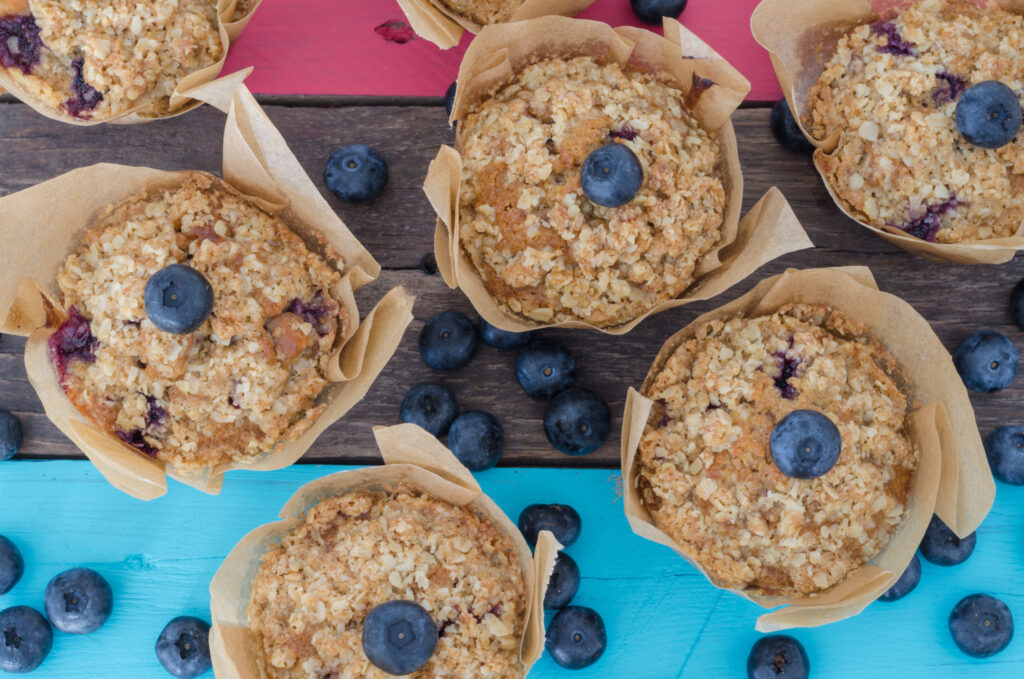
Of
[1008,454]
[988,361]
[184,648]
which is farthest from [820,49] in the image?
[184,648]

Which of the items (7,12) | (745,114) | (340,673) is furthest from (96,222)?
(745,114)

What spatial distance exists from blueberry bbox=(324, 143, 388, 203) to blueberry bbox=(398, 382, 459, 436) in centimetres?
60

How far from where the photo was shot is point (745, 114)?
8.60 feet

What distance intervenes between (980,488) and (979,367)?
47cm

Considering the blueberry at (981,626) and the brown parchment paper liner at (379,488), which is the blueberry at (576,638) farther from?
the blueberry at (981,626)

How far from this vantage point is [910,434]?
7.50ft

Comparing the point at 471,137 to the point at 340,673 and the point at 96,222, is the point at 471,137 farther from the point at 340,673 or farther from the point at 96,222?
the point at 340,673

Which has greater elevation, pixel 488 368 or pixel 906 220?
pixel 906 220

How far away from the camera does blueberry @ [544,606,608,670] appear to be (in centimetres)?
244

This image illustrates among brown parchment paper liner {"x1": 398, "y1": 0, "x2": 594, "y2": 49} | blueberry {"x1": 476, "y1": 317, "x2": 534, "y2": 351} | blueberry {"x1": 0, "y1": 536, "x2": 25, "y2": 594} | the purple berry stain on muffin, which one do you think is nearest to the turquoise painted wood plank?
blueberry {"x1": 0, "y1": 536, "x2": 25, "y2": 594}

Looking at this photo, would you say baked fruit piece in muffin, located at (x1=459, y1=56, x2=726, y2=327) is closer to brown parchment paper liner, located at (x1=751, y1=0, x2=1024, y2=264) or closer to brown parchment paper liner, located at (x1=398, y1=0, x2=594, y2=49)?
brown parchment paper liner, located at (x1=398, y1=0, x2=594, y2=49)

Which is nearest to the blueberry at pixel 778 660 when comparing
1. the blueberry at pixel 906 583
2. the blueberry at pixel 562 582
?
the blueberry at pixel 906 583

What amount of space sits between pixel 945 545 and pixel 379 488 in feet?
5.56

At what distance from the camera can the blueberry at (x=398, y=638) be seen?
6.27 ft
